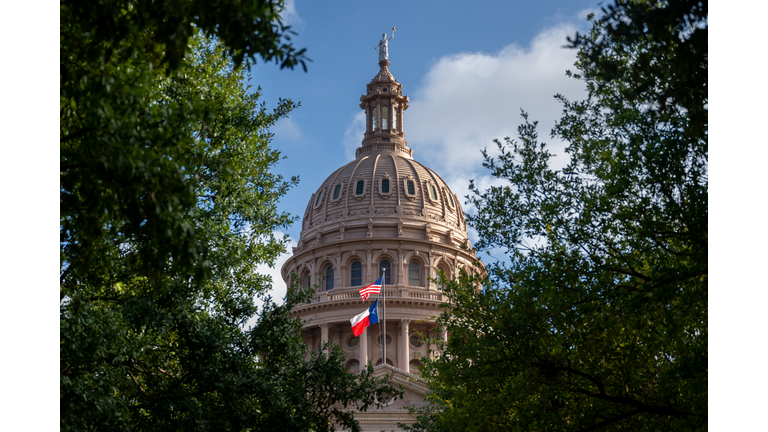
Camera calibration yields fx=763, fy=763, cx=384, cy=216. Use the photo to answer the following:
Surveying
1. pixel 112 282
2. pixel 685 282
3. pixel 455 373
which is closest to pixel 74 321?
pixel 112 282

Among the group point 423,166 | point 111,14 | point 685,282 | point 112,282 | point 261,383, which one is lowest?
point 261,383

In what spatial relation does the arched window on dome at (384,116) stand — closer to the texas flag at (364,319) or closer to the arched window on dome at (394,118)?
the arched window on dome at (394,118)

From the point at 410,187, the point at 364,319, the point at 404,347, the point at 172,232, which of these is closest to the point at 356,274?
the point at 404,347

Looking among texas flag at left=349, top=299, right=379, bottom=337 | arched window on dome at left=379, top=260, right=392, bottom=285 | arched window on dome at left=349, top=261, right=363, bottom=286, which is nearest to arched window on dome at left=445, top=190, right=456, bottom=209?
arched window on dome at left=379, top=260, right=392, bottom=285

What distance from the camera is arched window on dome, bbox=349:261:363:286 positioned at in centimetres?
7456

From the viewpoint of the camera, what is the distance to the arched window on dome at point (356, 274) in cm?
7456

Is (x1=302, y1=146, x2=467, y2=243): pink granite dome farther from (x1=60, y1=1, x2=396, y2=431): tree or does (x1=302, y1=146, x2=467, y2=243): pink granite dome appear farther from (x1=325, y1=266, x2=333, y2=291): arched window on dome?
(x1=60, y1=1, x2=396, y2=431): tree

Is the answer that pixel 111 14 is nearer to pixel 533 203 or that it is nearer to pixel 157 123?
pixel 157 123

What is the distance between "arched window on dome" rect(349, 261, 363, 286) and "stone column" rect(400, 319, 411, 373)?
6856 millimetres

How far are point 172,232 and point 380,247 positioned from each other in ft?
215

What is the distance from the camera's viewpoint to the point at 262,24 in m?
9.34

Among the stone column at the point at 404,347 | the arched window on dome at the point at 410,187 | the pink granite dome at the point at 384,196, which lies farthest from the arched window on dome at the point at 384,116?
the stone column at the point at 404,347

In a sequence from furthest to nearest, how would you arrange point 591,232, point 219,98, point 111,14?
point 219,98, point 591,232, point 111,14

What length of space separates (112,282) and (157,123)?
7.74m
